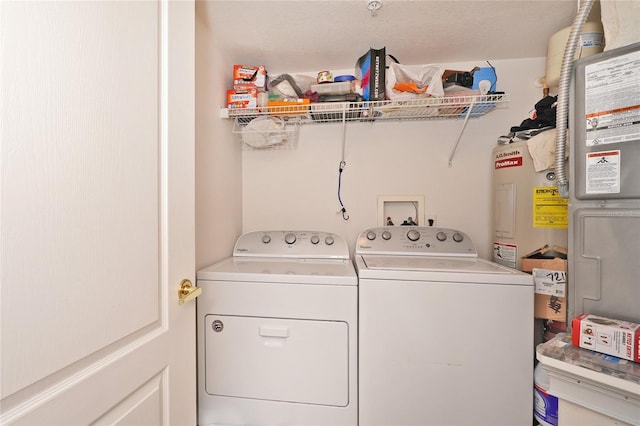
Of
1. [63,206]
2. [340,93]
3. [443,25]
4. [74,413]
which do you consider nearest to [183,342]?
[74,413]

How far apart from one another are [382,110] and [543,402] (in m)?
1.49

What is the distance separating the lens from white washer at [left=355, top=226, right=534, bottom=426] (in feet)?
3.30

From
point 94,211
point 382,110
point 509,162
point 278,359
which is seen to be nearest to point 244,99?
point 382,110

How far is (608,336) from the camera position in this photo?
2.61ft

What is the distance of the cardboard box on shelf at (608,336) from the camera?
753mm

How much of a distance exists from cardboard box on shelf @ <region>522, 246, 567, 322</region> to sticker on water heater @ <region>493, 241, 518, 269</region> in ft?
0.53

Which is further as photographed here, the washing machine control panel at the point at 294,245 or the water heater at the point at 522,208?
the washing machine control panel at the point at 294,245

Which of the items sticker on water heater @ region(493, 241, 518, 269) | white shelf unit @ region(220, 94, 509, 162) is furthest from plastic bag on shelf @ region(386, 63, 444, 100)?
sticker on water heater @ region(493, 241, 518, 269)

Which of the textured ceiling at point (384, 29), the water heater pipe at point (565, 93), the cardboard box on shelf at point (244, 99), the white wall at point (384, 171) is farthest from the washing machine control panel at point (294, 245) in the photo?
the textured ceiling at point (384, 29)

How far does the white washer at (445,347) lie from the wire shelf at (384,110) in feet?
2.92

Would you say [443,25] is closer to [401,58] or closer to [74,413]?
[401,58]

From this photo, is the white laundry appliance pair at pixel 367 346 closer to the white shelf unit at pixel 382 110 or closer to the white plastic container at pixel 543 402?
the white plastic container at pixel 543 402

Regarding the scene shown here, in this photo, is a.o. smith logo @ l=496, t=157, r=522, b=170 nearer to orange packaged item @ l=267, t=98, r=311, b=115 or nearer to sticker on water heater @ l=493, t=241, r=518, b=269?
sticker on water heater @ l=493, t=241, r=518, b=269

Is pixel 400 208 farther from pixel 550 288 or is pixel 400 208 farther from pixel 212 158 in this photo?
pixel 212 158
